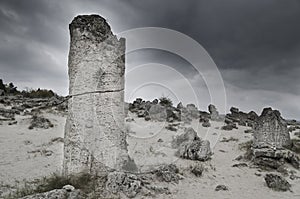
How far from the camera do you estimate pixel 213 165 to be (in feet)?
31.7

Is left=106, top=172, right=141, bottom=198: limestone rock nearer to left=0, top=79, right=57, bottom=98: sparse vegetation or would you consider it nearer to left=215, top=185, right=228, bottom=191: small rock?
left=215, top=185, right=228, bottom=191: small rock

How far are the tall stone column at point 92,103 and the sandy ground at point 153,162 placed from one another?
4.53ft

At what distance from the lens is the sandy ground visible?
23.0 feet

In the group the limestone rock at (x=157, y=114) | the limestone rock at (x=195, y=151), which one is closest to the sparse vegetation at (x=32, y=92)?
the limestone rock at (x=157, y=114)

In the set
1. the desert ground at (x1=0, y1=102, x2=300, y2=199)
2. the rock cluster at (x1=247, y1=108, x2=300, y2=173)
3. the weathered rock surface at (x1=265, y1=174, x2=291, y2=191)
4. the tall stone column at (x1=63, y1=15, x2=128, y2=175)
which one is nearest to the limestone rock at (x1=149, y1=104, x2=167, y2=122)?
the desert ground at (x1=0, y1=102, x2=300, y2=199)

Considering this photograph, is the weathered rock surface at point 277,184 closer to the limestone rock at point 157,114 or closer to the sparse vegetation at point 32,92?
the limestone rock at point 157,114

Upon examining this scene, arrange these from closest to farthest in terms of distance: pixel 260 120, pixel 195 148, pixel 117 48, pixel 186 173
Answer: pixel 117 48 → pixel 186 173 → pixel 195 148 → pixel 260 120

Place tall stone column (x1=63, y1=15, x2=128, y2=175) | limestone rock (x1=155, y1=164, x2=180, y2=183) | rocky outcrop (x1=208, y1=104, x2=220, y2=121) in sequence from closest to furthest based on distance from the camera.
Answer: tall stone column (x1=63, y1=15, x2=128, y2=175)
limestone rock (x1=155, y1=164, x2=180, y2=183)
rocky outcrop (x1=208, y1=104, x2=220, y2=121)

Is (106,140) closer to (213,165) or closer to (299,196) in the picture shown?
(213,165)

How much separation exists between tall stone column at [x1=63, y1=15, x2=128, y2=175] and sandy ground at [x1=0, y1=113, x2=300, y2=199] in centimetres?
138

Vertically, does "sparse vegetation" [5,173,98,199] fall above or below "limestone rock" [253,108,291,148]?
below

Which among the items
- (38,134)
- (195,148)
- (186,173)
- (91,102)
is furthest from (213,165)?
(38,134)

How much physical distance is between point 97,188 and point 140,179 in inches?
47.9

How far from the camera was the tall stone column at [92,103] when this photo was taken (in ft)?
22.1
